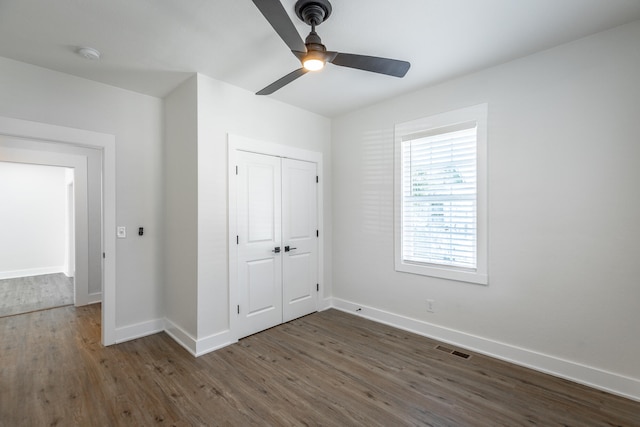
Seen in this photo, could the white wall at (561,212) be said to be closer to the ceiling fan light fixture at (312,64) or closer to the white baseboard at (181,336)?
the ceiling fan light fixture at (312,64)

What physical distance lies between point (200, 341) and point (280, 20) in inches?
108

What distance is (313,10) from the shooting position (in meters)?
1.84

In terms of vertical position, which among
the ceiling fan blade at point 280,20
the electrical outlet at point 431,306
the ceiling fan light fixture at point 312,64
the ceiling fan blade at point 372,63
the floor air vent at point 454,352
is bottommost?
the floor air vent at point 454,352

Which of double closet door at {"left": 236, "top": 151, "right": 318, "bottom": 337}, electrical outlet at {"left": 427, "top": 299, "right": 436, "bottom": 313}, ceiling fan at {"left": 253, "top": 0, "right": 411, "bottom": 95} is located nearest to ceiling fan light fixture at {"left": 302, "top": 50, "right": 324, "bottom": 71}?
ceiling fan at {"left": 253, "top": 0, "right": 411, "bottom": 95}

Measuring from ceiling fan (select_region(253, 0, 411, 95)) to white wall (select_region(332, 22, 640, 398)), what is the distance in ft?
4.22

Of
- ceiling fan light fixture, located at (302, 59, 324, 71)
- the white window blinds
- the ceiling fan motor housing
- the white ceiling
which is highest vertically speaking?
the white ceiling

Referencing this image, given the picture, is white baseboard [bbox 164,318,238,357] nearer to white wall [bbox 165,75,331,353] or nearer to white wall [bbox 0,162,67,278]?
white wall [bbox 165,75,331,353]

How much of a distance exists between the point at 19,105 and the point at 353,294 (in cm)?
394

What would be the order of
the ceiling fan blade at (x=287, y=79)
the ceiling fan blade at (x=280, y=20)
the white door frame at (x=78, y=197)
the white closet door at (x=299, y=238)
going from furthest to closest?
the white door frame at (x=78, y=197)
the white closet door at (x=299, y=238)
the ceiling fan blade at (x=287, y=79)
the ceiling fan blade at (x=280, y=20)

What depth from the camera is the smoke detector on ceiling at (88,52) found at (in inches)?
93.9

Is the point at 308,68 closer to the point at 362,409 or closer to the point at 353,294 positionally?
the point at 362,409

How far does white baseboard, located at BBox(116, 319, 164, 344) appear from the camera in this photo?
3.12m

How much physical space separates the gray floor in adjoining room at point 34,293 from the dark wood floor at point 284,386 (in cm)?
131

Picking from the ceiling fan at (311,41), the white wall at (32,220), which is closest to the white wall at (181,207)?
the ceiling fan at (311,41)
